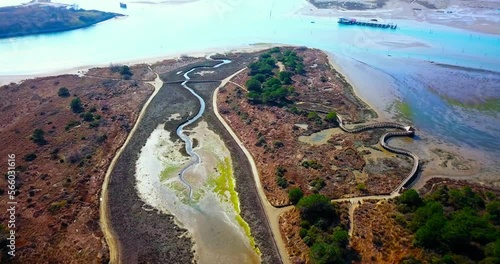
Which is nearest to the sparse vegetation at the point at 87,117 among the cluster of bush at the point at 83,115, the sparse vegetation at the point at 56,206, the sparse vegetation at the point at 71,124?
the cluster of bush at the point at 83,115

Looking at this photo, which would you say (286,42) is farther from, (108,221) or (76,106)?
(108,221)

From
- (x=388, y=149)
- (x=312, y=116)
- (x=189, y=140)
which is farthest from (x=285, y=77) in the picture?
(x=388, y=149)

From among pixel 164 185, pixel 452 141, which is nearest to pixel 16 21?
pixel 164 185

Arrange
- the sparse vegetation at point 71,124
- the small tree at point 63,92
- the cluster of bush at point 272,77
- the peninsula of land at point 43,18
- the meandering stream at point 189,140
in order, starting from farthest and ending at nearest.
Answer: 1. the peninsula of land at point 43,18
2. the small tree at point 63,92
3. the cluster of bush at point 272,77
4. the sparse vegetation at point 71,124
5. the meandering stream at point 189,140

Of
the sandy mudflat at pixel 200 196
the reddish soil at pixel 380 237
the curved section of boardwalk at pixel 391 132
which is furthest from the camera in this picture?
the curved section of boardwalk at pixel 391 132

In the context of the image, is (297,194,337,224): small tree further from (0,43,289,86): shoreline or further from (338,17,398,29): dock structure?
(338,17,398,29): dock structure

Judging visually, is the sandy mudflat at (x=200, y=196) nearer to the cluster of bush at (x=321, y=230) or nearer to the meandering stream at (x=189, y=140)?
the meandering stream at (x=189, y=140)

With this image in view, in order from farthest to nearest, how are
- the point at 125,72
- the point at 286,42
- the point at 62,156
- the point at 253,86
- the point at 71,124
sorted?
the point at 286,42
the point at 125,72
the point at 253,86
the point at 71,124
the point at 62,156

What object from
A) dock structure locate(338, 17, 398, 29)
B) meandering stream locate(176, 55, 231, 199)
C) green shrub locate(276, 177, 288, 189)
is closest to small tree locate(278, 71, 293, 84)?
meandering stream locate(176, 55, 231, 199)
